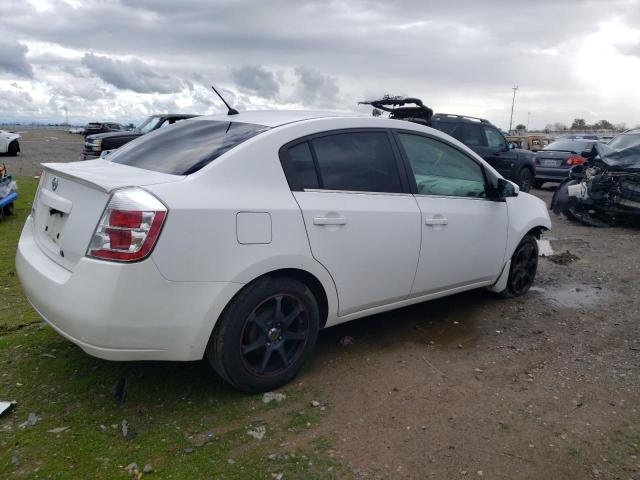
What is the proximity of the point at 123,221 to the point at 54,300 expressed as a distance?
665 mm

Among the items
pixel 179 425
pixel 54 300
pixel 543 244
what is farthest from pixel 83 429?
pixel 543 244

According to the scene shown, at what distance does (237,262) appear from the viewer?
→ 119 inches

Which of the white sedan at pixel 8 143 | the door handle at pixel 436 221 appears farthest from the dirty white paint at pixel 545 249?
the white sedan at pixel 8 143

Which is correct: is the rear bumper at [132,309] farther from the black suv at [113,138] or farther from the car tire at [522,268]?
the black suv at [113,138]

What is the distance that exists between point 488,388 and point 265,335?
1.49 metres

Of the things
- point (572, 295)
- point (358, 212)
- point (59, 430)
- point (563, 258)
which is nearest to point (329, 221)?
point (358, 212)

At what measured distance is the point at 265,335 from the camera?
3289 mm

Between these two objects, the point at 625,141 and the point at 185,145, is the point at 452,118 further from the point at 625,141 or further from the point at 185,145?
the point at 185,145

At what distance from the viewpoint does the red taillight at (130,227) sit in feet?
9.11

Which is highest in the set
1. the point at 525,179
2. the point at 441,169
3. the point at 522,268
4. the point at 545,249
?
the point at 441,169

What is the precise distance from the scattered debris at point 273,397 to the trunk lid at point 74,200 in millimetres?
1345

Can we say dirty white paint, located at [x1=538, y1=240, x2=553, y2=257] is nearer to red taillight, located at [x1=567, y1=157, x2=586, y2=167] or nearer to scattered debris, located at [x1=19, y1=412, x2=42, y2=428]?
scattered debris, located at [x1=19, y1=412, x2=42, y2=428]

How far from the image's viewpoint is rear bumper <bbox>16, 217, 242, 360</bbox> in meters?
2.78

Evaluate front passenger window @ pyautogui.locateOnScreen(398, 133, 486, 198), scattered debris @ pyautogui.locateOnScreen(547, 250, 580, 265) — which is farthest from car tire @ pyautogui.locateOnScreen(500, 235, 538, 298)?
scattered debris @ pyautogui.locateOnScreen(547, 250, 580, 265)
